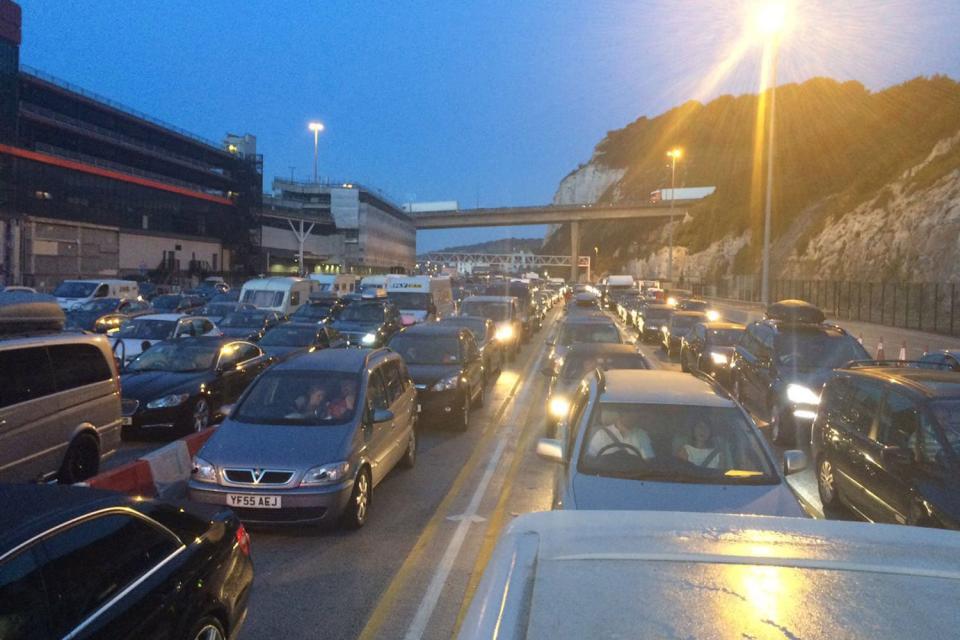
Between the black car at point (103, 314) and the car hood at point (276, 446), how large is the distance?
1933 centimetres

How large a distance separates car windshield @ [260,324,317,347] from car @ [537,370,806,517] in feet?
40.3

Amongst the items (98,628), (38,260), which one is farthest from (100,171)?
(98,628)

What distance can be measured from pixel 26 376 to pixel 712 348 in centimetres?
1561

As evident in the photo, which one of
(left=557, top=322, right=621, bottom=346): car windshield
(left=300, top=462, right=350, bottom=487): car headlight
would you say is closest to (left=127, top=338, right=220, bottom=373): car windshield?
(left=300, top=462, right=350, bottom=487): car headlight

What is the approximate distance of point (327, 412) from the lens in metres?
8.91

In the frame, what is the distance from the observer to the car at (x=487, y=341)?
771 inches

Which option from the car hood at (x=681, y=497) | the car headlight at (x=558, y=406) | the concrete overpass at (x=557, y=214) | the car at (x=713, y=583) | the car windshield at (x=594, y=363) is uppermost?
the concrete overpass at (x=557, y=214)

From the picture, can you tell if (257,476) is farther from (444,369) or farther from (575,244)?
(575,244)

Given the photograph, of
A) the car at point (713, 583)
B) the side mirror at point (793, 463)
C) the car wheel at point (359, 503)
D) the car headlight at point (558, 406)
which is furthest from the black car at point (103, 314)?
the car at point (713, 583)

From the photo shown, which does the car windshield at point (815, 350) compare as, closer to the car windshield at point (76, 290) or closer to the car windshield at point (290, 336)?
the car windshield at point (290, 336)

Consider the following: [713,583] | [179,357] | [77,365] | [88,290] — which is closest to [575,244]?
[88,290]

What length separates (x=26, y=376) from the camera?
8.37 metres

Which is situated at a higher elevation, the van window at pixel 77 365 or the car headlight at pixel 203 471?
the van window at pixel 77 365

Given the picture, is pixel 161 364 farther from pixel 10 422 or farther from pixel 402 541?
pixel 402 541
